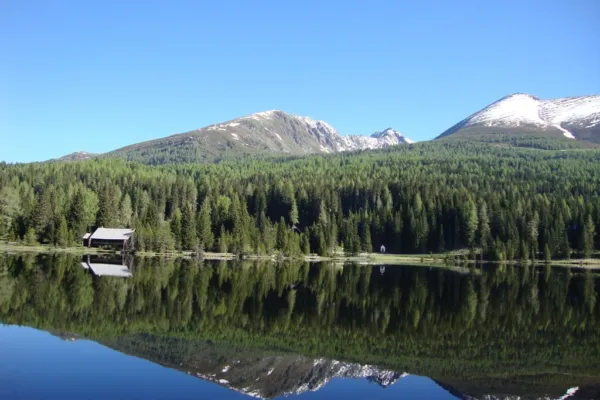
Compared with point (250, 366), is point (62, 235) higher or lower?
higher

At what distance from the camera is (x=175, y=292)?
159 ft

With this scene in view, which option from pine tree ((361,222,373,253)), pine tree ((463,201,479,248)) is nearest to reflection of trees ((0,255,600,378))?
pine tree ((361,222,373,253))

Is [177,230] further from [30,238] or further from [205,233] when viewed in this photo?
[30,238]

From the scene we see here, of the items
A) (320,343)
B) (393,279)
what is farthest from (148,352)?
(393,279)

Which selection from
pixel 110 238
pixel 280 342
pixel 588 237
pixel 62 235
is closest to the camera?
pixel 280 342

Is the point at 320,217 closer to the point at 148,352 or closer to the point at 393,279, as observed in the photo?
the point at 393,279

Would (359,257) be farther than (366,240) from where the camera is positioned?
No

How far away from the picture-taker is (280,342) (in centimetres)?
3253

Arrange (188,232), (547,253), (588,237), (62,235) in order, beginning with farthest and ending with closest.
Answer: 1. (588,237)
2. (547,253)
3. (188,232)
4. (62,235)

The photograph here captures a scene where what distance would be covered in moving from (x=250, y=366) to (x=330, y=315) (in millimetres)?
14369

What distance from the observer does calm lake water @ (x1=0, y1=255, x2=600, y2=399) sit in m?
24.6

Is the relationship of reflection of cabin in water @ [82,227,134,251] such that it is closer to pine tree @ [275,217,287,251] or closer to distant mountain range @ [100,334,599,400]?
pine tree @ [275,217,287,251]

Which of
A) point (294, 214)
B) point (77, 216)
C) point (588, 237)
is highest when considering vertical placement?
point (77, 216)

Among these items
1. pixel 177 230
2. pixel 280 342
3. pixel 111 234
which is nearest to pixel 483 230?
pixel 177 230
